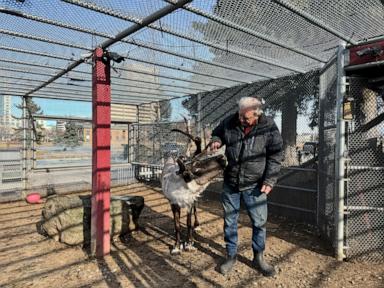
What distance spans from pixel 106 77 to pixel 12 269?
A: 8.98 ft

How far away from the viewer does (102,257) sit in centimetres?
455

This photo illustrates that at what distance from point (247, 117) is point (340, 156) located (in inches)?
57.2

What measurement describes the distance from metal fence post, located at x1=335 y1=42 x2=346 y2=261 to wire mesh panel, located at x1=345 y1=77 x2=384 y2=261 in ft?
0.36

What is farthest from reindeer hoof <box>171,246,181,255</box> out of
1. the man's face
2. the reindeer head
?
the man's face

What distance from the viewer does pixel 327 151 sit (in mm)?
5152

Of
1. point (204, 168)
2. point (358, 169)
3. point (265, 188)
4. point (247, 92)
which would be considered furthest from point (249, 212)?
point (247, 92)

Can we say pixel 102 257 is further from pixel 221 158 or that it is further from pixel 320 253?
pixel 320 253

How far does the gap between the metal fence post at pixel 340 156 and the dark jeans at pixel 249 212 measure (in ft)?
3.52

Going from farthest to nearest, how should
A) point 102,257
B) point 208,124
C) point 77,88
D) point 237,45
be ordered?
point 208,124, point 77,88, point 237,45, point 102,257

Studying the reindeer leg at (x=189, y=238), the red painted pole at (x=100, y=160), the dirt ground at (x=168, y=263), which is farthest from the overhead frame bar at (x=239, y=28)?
the dirt ground at (x=168, y=263)

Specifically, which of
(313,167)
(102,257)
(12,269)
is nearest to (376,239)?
(313,167)

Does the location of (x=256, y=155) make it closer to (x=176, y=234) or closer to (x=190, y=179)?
(x=190, y=179)

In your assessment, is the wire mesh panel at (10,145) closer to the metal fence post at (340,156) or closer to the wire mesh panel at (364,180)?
the metal fence post at (340,156)

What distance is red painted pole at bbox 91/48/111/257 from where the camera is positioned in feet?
15.1
